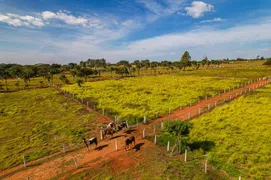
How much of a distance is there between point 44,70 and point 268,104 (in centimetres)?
10924

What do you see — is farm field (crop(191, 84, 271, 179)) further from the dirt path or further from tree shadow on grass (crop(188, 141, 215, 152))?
the dirt path

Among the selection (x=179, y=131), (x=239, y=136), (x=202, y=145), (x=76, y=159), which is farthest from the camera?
(x=239, y=136)

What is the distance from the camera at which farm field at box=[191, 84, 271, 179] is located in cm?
1423

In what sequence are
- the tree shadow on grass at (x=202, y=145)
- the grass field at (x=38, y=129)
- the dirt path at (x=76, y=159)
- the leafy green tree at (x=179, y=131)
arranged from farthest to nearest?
1. the grass field at (x=38, y=129)
2. the tree shadow on grass at (x=202, y=145)
3. the leafy green tree at (x=179, y=131)
4. the dirt path at (x=76, y=159)

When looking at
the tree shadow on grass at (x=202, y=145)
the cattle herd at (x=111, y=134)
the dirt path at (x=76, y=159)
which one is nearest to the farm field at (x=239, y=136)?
the tree shadow on grass at (x=202, y=145)

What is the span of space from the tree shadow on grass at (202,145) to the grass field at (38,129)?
1264 centimetres

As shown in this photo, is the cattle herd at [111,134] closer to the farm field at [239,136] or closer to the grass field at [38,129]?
the grass field at [38,129]

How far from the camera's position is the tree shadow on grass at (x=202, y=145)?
17.3 m

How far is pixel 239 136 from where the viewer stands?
19.3 metres

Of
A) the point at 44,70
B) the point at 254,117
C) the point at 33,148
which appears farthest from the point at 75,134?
the point at 44,70

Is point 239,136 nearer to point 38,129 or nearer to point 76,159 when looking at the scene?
point 76,159

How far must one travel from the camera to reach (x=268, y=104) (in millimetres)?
30531

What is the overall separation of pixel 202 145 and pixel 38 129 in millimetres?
22146

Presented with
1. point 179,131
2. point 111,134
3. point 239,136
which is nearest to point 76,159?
point 111,134
